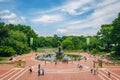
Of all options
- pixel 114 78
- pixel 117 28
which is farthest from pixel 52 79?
pixel 117 28

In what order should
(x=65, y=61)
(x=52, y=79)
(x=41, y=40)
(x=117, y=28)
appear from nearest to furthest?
(x=52, y=79)
(x=65, y=61)
(x=117, y=28)
(x=41, y=40)

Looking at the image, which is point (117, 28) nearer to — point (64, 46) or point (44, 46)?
point (64, 46)

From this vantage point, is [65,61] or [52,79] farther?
[65,61]

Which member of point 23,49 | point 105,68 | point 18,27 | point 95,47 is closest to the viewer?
point 105,68

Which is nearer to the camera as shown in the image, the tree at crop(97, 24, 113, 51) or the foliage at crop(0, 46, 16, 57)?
the foliage at crop(0, 46, 16, 57)

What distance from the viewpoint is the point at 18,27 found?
121 m

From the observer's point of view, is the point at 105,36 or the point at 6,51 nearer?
the point at 6,51

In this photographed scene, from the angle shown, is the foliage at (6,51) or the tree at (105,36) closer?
the foliage at (6,51)

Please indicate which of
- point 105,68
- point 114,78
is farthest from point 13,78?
point 105,68

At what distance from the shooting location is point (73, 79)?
4106 cm

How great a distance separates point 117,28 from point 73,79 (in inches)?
1452

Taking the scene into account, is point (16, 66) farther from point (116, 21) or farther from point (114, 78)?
point (116, 21)

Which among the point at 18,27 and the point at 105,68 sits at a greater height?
the point at 18,27

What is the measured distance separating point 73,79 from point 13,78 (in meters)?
10.9
